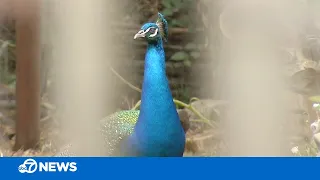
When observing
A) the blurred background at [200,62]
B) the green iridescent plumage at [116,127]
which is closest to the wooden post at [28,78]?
the blurred background at [200,62]

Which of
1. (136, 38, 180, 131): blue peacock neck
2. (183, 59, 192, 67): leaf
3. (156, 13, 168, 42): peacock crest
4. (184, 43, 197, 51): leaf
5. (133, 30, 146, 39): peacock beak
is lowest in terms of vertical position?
(136, 38, 180, 131): blue peacock neck

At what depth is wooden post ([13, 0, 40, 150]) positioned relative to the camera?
127 cm

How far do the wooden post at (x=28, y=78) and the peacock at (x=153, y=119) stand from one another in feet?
0.27

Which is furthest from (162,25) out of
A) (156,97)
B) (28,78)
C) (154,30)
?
(28,78)

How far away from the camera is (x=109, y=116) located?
128 centimetres

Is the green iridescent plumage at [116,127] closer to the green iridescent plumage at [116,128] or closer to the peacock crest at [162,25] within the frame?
the green iridescent plumage at [116,128]

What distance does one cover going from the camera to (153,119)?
4.05 feet

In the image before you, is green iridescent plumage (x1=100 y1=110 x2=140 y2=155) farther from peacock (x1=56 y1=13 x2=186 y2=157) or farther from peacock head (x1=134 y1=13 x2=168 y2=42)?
peacock head (x1=134 y1=13 x2=168 y2=42)

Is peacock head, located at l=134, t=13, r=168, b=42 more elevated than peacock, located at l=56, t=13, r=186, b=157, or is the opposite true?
peacock head, located at l=134, t=13, r=168, b=42

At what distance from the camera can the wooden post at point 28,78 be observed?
1.27 metres

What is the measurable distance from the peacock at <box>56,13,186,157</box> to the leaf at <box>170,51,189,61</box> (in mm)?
29

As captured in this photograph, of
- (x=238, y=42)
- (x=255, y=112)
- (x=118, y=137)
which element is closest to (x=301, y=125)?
(x=255, y=112)
